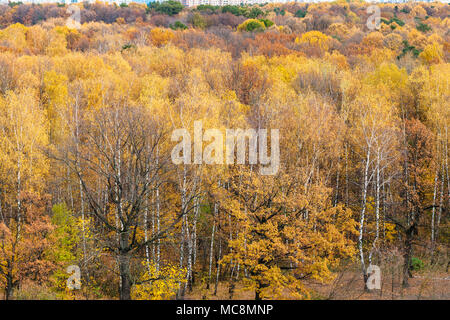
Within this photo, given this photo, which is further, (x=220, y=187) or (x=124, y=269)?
(x=220, y=187)

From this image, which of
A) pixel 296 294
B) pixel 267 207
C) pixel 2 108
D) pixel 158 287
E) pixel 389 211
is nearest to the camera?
pixel 296 294

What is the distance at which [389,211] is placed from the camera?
31938 millimetres

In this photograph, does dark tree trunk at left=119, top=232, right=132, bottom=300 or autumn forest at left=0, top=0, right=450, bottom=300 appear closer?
dark tree trunk at left=119, top=232, right=132, bottom=300

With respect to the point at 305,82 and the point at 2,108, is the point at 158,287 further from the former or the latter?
the point at 305,82

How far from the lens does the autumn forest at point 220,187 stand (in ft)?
73.7

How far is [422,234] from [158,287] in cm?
2290

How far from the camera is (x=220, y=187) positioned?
89.7ft

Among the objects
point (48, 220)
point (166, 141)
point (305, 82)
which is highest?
point (305, 82)

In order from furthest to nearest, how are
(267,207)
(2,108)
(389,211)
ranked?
(2,108), (389,211), (267,207)

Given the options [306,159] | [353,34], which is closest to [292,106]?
[306,159]

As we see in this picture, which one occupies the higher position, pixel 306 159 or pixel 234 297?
pixel 306 159

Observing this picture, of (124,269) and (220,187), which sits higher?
(220,187)

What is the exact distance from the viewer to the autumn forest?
2247 cm

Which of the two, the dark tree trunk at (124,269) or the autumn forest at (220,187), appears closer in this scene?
the dark tree trunk at (124,269)
